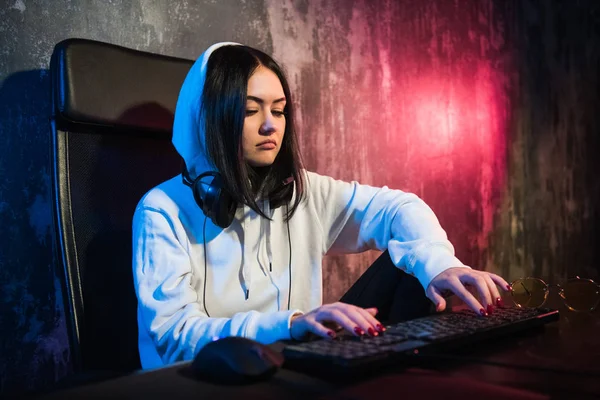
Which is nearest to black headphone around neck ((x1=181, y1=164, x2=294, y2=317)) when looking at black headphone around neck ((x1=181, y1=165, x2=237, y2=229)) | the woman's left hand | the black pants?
black headphone around neck ((x1=181, y1=165, x2=237, y2=229))

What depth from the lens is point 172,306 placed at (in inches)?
41.4

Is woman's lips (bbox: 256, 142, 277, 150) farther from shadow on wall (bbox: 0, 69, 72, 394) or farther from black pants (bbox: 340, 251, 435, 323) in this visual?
shadow on wall (bbox: 0, 69, 72, 394)

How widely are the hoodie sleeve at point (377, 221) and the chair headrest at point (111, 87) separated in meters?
0.40

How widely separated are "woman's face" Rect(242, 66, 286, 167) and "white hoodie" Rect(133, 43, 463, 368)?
0.10 meters

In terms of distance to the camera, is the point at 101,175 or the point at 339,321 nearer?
the point at 339,321

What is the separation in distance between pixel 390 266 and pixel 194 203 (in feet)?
1.40

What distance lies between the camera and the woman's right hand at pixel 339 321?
712 millimetres

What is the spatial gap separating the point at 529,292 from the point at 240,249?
1.91 feet

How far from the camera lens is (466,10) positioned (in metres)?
2.57

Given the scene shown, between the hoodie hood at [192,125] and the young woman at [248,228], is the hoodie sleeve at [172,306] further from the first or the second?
the hoodie hood at [192,125]

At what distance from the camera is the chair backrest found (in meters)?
1.18

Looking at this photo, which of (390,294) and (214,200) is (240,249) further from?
(390,294)

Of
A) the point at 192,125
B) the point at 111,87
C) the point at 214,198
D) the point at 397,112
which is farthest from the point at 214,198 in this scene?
the point at 397,112

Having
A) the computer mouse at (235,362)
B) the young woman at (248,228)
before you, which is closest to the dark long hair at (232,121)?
the young woman at (248,228)
